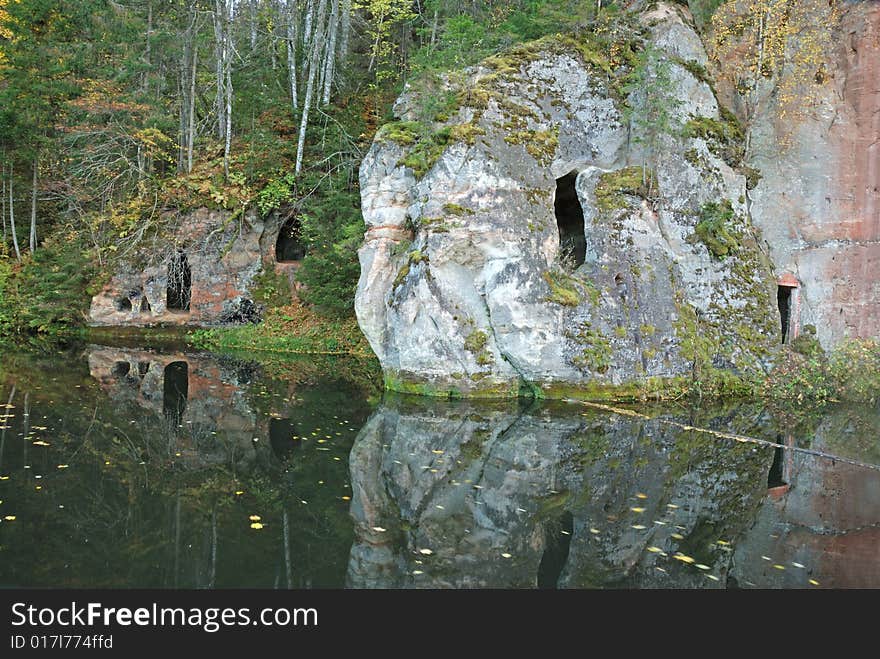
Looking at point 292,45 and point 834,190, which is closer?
point 834,190

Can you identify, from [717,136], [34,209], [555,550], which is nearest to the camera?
[555,550]

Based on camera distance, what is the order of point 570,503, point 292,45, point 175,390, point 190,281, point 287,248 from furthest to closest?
point 287,248
point 292,45
point 190,281
point 175,390
point 570,503

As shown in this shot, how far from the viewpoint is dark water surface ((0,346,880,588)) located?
5.22 meters

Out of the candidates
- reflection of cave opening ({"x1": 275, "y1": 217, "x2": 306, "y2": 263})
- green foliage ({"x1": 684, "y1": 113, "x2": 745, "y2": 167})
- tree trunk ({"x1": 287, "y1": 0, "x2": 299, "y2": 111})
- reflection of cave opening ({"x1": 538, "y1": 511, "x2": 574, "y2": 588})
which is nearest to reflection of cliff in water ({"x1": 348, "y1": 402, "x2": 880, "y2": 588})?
reflection of cave opening ({"x1": 538, "y1": 511, "x2": 574, "y2": 588})

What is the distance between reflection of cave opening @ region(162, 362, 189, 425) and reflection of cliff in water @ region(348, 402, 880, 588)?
10.6ft

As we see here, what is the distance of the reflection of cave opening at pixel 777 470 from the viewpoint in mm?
7956

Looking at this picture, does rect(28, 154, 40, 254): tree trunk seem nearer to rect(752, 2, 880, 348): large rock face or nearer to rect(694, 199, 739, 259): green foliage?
rect(694, 199, 739, 259): green foliage

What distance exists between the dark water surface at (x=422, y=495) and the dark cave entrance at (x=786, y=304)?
12.6ft

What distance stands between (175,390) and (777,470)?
10321 mm

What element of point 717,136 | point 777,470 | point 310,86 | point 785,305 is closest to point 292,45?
point 310,86

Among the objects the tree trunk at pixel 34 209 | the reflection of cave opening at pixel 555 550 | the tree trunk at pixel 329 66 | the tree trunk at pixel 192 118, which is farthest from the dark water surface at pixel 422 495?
the tree trunk at pixel 34 209

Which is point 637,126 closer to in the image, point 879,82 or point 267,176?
point 879,82

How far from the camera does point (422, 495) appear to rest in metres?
7.09

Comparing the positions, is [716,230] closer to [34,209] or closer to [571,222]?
[571,222]
